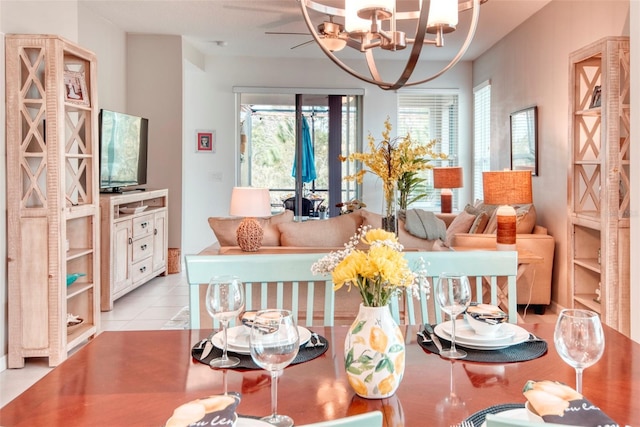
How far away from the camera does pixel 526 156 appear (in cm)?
523

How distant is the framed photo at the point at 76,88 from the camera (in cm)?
356

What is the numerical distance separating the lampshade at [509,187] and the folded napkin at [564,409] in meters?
2.89

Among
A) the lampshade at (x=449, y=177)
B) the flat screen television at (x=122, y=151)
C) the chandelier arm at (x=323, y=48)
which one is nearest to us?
the chandelier arm at (x=323, y=48)

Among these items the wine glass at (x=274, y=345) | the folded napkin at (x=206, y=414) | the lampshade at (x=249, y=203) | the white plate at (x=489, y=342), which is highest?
the lampshade at (x=249, y=203)

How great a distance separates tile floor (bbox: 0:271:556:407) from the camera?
3.01m

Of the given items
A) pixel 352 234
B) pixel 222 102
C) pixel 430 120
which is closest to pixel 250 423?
pixel 352 234

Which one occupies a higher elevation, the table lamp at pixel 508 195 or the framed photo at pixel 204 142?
the framed photo at pixel 204 142

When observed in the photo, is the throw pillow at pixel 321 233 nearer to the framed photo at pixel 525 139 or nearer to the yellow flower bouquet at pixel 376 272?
the yellow flower bouquet at pixel 376 272

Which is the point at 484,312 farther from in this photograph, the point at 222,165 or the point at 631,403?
the point at 222,165

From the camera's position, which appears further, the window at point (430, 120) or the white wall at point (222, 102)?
the window at point (430, 120)

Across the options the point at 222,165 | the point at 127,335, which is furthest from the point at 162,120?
the point at 127,335

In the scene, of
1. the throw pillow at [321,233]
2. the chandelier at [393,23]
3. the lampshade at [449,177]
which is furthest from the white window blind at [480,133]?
the chandelier at [393,23]

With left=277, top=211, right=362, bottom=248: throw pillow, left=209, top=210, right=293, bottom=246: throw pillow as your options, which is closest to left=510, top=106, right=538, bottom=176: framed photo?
left=277, top=211, right=362, bottom=248: throw pillow

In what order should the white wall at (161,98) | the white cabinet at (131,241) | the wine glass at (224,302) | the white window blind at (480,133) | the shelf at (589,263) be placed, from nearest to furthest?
the wine glass at (224,302)
the shelf at (589,263)
the white cabinet at (131,241)
the white wall at (161,98)
the white window blind at (480,133)
